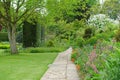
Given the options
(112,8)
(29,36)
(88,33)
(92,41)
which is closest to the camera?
(92,41)

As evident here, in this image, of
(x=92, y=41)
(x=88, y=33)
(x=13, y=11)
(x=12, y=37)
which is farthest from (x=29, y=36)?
(x=92, y=41)

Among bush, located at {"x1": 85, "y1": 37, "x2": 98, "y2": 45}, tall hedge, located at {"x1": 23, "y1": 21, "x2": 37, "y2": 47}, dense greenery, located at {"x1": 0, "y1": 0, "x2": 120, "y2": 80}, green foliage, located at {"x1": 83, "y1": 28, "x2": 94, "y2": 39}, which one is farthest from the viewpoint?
tall hedge, located at {"x1": 23, "y1": 21, "x2": 37, "y2": 47}

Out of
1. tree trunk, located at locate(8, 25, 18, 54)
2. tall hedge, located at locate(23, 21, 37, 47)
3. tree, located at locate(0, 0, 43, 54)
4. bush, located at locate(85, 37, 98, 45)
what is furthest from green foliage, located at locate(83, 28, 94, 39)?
tall hedge, located at locate(23, 21, 37, 47)

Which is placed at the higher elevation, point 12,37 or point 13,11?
point 13,11

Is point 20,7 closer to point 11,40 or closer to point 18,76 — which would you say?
point 11,40

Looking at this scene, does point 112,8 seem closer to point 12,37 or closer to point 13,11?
point 12,37

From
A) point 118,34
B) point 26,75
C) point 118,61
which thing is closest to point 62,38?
point 118,34

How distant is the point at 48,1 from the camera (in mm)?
16609

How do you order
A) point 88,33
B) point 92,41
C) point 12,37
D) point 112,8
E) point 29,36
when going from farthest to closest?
point 112,8, point 29,36, point 12,37, point 88,33, point 92,41

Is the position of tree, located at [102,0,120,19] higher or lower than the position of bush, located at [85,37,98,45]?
higher

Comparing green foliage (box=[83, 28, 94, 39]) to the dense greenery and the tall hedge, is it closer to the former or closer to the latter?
the dense greenery

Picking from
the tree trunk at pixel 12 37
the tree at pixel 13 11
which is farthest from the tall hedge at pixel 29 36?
the tree trunk at pixel 12 37

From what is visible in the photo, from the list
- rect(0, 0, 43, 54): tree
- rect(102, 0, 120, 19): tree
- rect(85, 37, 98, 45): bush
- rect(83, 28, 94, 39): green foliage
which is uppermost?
rect(102, 0, 120, 19): tree

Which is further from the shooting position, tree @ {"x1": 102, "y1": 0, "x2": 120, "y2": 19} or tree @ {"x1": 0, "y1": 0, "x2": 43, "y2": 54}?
tree @ {"x1": 102, "y1": 0, "x2": 120, "y2": 19}
